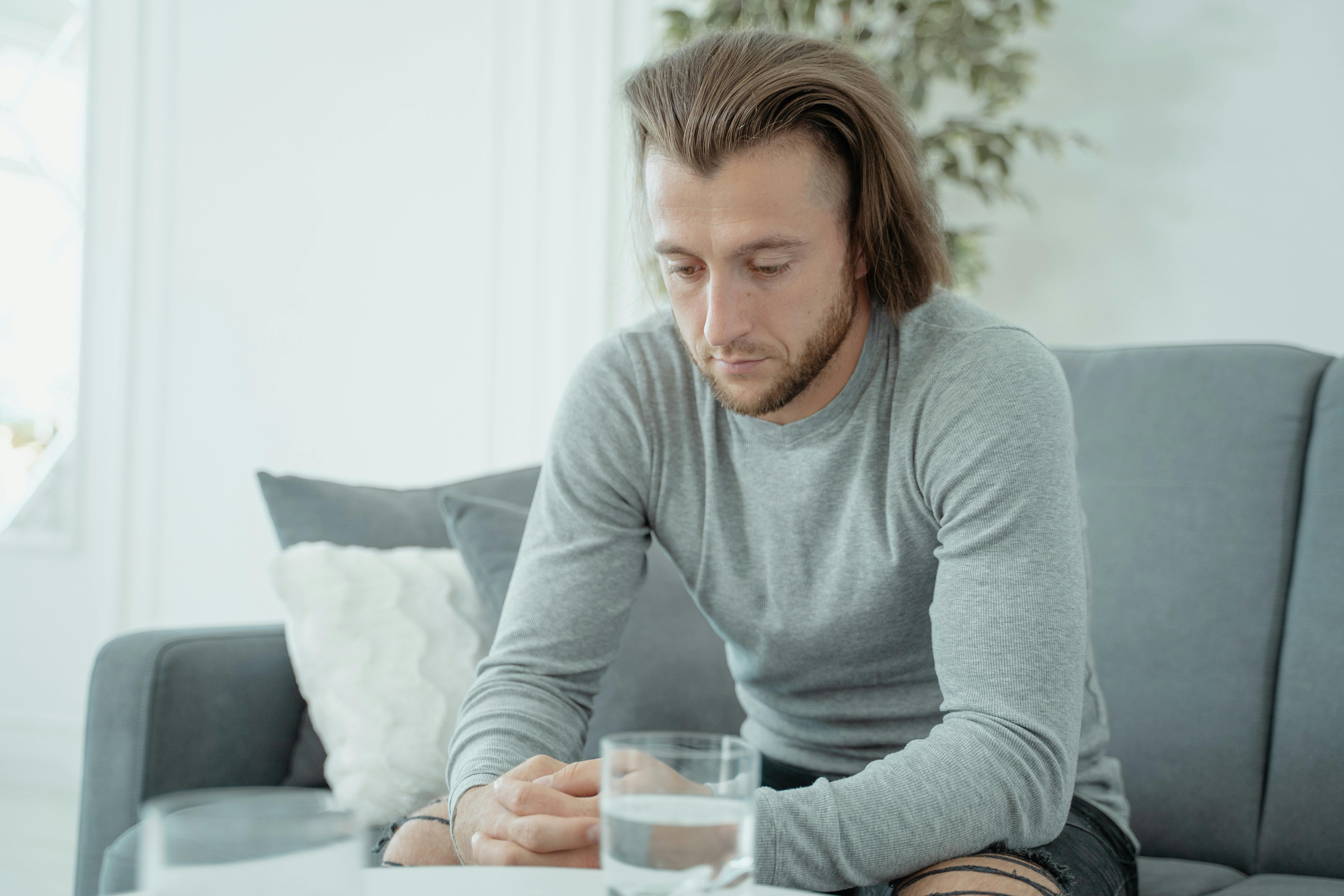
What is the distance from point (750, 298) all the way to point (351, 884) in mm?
747

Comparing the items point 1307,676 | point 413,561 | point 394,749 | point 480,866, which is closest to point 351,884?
point 480,866

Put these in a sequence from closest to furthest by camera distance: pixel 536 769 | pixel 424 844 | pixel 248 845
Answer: pixel 248 845 → pixel 536 769 → pixel 424 844

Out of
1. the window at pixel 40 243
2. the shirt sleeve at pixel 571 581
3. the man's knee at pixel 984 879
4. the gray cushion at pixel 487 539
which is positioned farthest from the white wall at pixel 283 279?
the man's knee at pixel 984 879

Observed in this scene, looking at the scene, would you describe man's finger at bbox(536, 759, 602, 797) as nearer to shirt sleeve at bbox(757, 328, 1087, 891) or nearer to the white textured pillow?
shirt sleeve at bbox(757, 328, 1087, 891)

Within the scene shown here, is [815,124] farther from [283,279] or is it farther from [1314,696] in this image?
[283,279]

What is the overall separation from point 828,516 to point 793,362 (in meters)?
0.16

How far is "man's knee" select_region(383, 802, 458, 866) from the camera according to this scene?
0.98 meters

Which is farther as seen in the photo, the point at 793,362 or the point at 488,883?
the point at 793,362

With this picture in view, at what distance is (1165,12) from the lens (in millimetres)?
2504

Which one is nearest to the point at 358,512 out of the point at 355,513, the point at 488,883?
the point at 355,513

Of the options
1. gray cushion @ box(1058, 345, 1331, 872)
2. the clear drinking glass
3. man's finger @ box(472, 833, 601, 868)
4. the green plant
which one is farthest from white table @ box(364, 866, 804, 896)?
the green plant

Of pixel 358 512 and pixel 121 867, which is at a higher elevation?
pixel 358 512

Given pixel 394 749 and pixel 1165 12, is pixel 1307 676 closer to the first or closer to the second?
pixel 394 749

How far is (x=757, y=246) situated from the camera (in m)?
1.01
